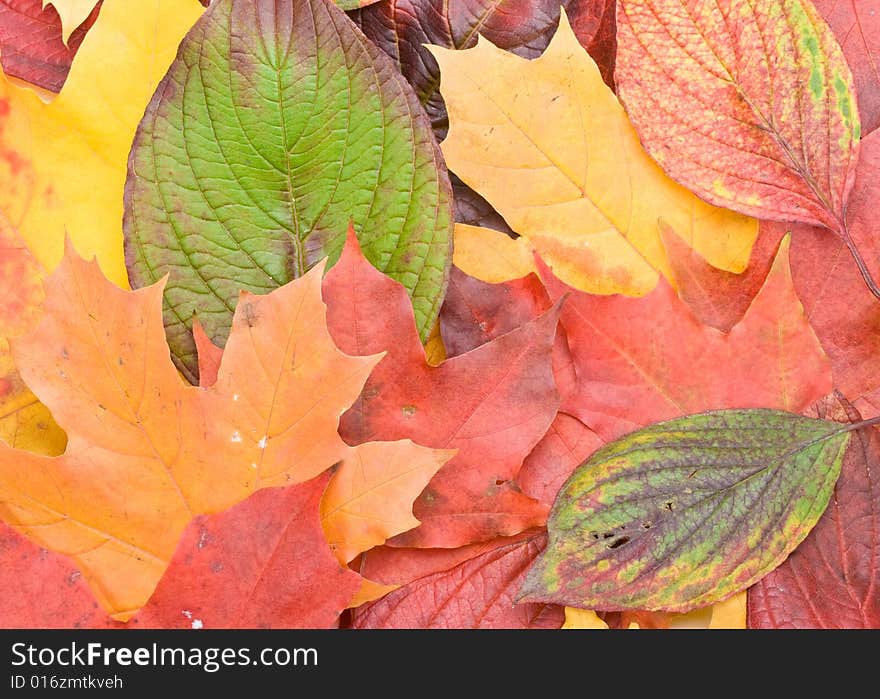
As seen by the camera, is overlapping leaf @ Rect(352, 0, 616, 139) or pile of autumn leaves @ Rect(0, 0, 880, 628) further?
overlapping leaf @ Rect(352, 0, 616, 139)

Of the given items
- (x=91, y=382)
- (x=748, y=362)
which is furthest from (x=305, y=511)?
(x=748, y=362)

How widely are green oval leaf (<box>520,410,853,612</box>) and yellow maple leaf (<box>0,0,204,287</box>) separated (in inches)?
14.2

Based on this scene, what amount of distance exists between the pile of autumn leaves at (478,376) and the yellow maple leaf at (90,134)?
0.10 feet

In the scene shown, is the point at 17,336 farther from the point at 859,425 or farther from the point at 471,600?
the point at 859,425

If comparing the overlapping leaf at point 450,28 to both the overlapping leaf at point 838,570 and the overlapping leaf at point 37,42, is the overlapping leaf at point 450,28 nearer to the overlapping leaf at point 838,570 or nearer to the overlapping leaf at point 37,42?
the overlapping leaf at point 37,42

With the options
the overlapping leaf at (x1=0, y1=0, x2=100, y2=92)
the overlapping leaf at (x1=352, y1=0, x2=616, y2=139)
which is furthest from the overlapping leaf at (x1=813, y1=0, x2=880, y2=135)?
the overlapping leaf at (x1=0, y1=0, x2=100, y2=92)

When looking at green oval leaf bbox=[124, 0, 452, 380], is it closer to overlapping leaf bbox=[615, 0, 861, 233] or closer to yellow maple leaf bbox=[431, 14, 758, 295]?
yellow maple leaf bbox=[431, 14, 758, 295]

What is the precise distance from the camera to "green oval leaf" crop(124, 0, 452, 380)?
0.57 metres

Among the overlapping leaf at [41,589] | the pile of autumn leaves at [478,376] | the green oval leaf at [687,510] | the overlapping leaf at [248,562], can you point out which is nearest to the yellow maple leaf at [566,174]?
the pile of autumn leaves at [478,376]

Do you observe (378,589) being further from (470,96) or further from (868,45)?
(868,45)

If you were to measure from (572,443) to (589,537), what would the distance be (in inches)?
2.9

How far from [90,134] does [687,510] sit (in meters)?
0.48

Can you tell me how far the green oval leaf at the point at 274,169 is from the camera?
57 cm

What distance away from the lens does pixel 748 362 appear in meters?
0.57
